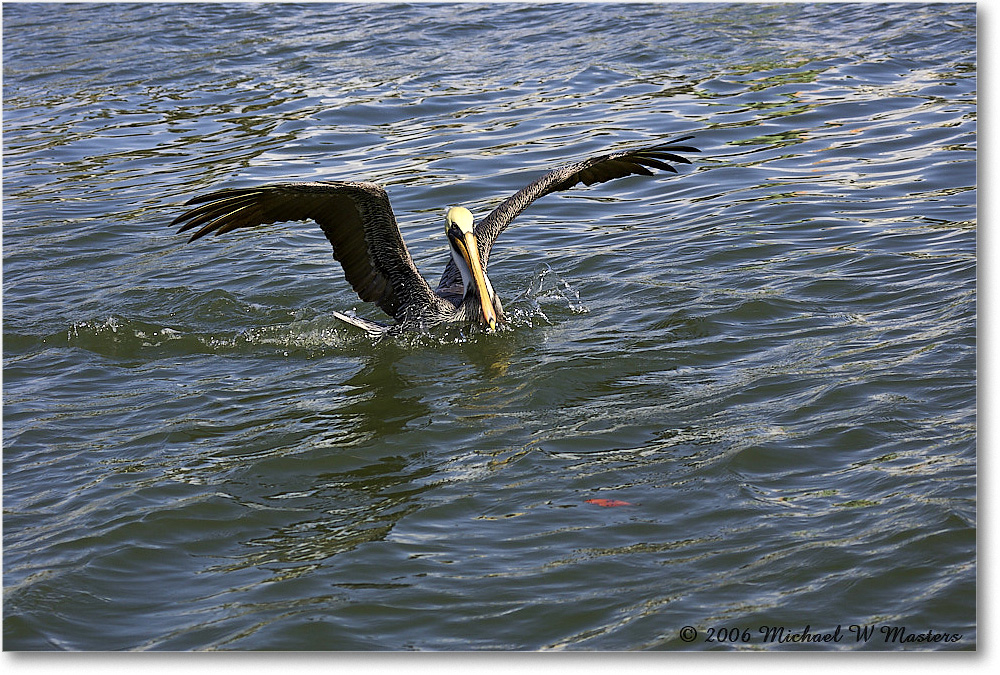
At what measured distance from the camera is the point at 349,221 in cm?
638

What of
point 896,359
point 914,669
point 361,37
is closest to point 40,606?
point 914,669

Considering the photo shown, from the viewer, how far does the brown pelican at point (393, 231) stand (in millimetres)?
5918

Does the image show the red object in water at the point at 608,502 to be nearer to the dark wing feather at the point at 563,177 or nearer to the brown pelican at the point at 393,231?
the brown pelican at the point at 393,231

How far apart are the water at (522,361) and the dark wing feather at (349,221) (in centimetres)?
32

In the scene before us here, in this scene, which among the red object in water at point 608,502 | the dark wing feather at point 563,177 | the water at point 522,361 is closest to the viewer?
the water at point 522,361

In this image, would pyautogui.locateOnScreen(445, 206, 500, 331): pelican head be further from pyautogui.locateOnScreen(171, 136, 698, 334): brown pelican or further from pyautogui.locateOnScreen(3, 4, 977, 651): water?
pyautogui.locateOnScreen(3, 4, 977, 651): water

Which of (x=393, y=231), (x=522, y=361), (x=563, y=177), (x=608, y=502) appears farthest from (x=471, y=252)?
(x=608, y=502)

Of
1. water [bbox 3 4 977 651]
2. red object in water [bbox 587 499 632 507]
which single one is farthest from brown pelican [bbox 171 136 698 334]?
red object in water [bbox 587 499 632 507]

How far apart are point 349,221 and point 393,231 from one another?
0.26 m

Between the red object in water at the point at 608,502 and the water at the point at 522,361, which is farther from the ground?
the water at the point at 522,361

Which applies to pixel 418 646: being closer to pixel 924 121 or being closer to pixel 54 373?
pixel 54 373

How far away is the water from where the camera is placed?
3.96m

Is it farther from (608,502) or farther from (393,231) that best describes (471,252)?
(608,502)

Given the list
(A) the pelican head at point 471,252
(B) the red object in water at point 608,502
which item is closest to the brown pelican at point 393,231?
(A) the pelican head at point 471,252
